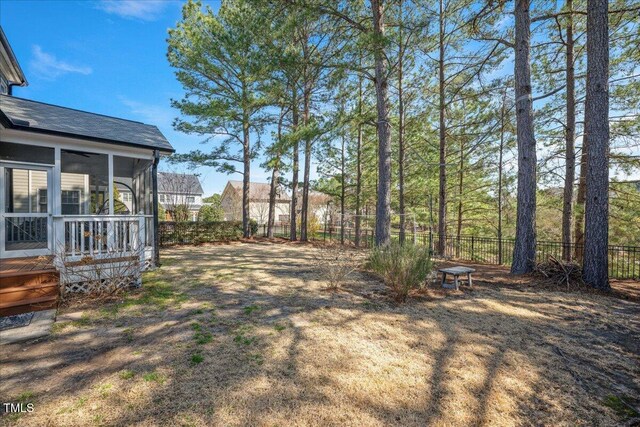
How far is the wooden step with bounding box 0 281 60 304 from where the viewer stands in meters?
4.15

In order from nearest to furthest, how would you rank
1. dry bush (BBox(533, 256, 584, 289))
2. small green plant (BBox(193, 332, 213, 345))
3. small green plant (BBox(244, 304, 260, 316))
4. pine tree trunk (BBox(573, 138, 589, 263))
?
small green plant (BBox(193, 332, 213, 345))
small green plant (BBox(244, 304, 260, 316))
dry bush (BBox(533, 256, 584, 289))
pine tree trunk (BBox(573, 138, 589, 263))

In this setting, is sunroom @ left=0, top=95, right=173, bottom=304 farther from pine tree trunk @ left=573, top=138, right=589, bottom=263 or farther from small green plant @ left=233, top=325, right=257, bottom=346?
pine tree trunk @ left=573, top=138, right=589, bottom=263

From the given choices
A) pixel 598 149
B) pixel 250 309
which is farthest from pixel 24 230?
pixel 598 149

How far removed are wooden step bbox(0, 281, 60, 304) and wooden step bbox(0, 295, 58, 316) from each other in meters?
0.07

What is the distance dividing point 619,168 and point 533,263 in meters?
6.70

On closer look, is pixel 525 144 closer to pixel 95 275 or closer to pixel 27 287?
pixel 95 275

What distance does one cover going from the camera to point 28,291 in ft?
14.2

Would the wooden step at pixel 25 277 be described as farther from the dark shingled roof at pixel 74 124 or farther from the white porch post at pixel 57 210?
the dark shingled roof at pixel 74 124

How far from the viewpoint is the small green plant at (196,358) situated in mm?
2916

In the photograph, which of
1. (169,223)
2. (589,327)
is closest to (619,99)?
(589,327)

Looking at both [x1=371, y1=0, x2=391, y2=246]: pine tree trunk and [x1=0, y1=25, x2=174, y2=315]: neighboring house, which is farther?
[x1=371, y1=0, x2=391, y2=246]: pine tree trunk

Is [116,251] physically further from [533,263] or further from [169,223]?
[533,263]

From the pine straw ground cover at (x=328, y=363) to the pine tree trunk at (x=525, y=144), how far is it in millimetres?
2043

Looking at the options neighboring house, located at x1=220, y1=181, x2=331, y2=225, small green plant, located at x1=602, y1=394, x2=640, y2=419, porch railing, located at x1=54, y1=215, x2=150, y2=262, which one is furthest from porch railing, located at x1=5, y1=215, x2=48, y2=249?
neighboring house, located at x1=220, y1=181, x2=331, y2=225
